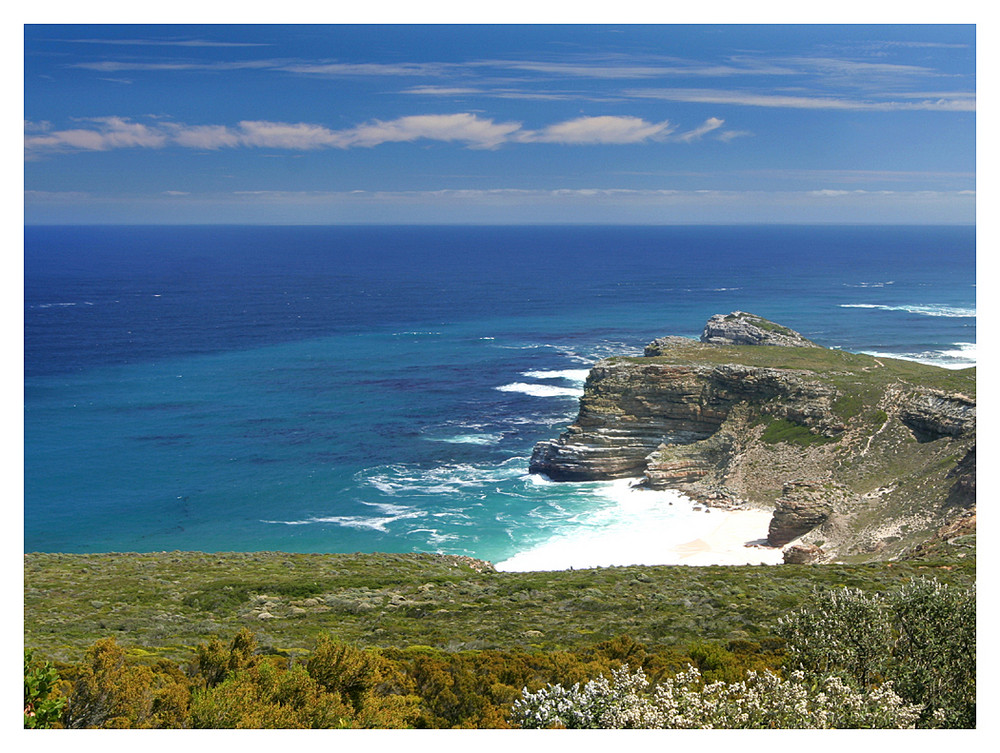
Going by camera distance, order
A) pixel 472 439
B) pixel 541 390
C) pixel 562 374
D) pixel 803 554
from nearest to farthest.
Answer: pixel 803 554 → pixel 472 439 → pixel 541 390 → pixel 562 374

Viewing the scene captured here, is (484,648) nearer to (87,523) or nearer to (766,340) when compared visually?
(87,523)

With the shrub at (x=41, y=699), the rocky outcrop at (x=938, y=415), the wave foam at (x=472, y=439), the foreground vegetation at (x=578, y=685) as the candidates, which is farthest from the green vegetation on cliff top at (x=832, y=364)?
the shrub at (x=41, y=699)

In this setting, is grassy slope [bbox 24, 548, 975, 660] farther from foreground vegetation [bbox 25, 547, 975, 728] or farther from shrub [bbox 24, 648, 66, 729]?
shrub [bbox 24, 648, 66, 729]

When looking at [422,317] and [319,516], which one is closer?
[319,516]

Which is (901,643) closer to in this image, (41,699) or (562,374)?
(41,699)

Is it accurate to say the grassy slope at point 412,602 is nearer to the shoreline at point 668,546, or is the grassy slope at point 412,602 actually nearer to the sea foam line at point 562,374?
the shoreline at point 668,546

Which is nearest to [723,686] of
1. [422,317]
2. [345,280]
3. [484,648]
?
[484,648]

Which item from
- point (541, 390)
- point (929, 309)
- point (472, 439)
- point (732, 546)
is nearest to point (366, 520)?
point (472, 439)

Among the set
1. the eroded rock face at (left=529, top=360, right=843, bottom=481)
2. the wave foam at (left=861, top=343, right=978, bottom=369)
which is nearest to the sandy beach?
the eroded rock face at (left=529, top=360, right=843, bottom=481)
